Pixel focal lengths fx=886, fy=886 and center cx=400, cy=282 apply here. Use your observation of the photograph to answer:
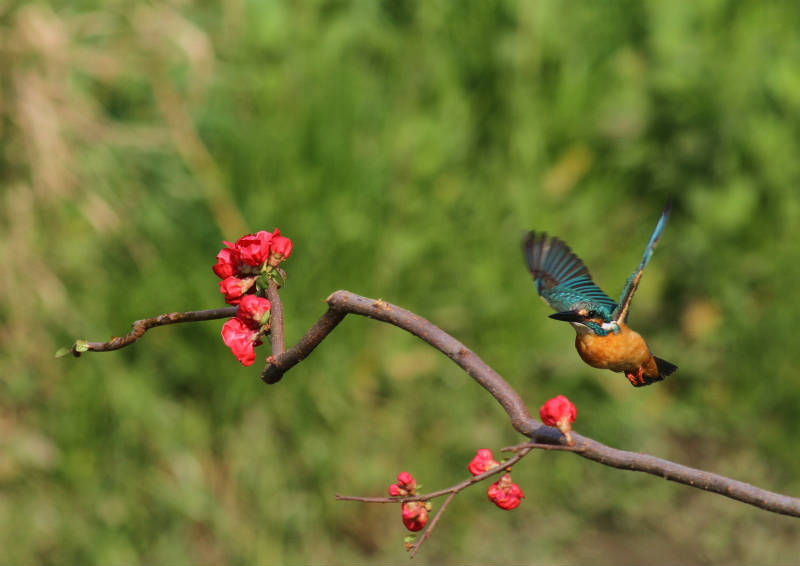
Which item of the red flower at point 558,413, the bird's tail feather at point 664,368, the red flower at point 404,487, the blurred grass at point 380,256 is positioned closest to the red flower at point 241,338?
the red flower at point 404,487

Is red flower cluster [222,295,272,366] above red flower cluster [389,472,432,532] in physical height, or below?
above

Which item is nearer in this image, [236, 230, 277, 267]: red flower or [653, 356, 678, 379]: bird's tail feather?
[653, 356, 678, 379]: bird's tail feather

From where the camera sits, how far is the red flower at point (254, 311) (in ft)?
3.06

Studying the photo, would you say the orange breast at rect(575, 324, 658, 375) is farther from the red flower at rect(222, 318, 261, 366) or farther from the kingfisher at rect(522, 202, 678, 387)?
the red flower at rect(222, 318, 261, 366)

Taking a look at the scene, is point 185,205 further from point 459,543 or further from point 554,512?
point 554,512

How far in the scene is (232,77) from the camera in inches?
169

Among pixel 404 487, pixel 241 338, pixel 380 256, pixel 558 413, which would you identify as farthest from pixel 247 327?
pixel 380 256

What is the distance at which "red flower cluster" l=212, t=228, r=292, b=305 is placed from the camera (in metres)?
0.98

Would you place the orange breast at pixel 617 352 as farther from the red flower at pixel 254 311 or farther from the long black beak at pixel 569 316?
the red flower at pixel 254 311

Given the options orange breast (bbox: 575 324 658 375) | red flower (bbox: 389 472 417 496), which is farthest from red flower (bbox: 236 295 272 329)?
orange breast (bbox: 575 324 658 375)

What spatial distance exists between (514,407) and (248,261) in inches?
14.0

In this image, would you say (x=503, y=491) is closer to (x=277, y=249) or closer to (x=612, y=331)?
(x=612, y=331)

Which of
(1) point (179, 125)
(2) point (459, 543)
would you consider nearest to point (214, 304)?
(1) point (179, 125)

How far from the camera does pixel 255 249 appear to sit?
97 cm
